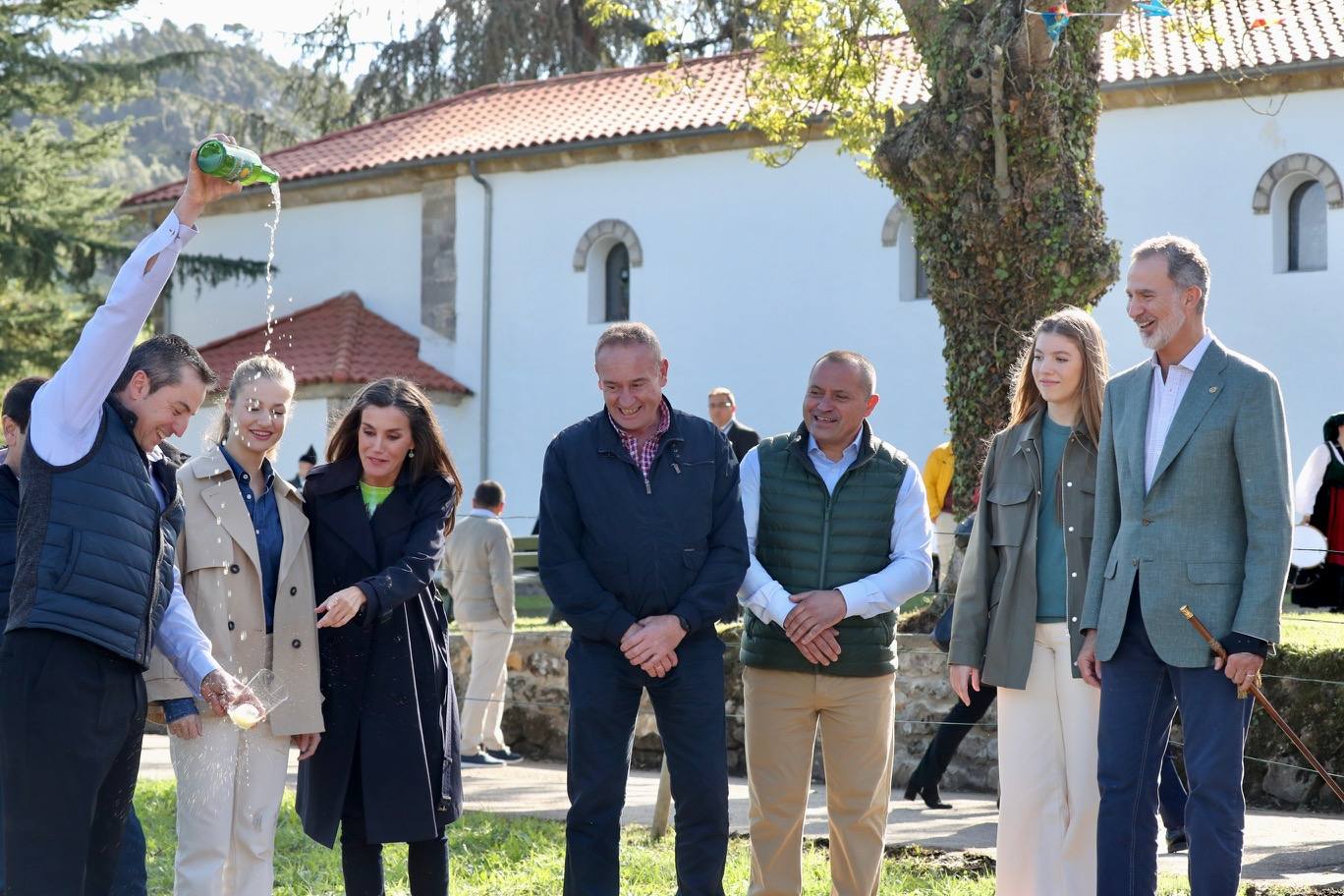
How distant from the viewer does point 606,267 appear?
25922 millimetres

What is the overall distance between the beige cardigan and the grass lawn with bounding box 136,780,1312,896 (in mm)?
1690

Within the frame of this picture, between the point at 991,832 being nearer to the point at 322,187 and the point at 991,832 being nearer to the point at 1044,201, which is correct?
the point at 1044,201

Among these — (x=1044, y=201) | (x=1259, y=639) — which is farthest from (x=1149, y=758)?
(x=1044, y=201)

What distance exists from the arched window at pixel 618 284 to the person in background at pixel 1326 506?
44.2 ft

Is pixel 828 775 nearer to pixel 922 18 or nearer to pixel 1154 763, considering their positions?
pixel 1154 763

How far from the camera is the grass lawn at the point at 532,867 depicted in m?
6.68

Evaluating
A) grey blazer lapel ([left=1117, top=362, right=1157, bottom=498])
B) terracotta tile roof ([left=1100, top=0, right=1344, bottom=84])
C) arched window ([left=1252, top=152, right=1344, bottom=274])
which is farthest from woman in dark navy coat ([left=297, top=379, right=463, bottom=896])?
arched window ([left=1252, top=152, right=1344, bottom=274])

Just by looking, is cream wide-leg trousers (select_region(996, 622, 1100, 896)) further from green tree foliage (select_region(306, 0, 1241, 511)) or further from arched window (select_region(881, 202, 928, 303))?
arched window (select_region(881, 202, 928, 303))

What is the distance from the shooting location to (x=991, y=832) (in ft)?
26.0

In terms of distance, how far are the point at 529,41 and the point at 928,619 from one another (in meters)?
24.9

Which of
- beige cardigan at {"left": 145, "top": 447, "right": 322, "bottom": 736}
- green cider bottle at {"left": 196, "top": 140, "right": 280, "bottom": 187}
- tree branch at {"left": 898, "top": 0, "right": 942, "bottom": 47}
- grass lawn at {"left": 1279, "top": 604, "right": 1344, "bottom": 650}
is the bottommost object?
grass lawn at {"left": 1279, "top": 604, "right": 1344, "bottom": 650}

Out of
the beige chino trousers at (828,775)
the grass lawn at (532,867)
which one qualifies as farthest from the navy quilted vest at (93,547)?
the grass lawn at (532,867)

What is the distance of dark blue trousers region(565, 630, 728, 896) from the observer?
551 cm

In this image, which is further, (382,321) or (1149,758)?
(382,321)
